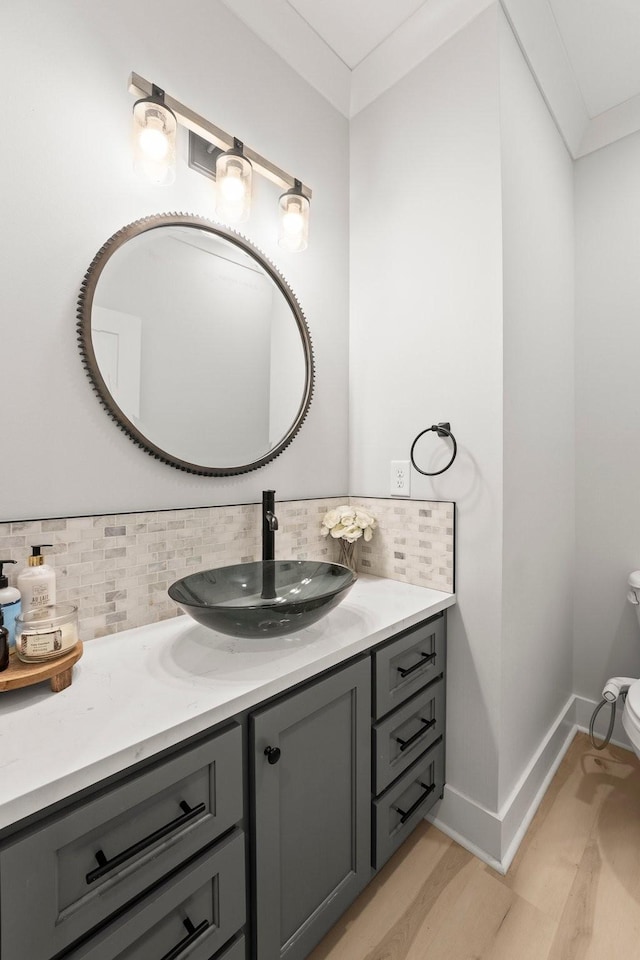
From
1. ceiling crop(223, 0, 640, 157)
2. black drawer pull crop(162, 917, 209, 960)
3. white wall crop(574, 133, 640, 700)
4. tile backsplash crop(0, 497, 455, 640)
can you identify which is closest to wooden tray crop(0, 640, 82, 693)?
tile backsplash crop(0, 497, 455, 640)

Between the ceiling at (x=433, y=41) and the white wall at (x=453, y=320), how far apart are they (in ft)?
0.27

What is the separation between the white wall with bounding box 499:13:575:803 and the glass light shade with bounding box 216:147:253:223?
0.77 m

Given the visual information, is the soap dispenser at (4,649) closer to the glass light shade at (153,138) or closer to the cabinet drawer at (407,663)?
the cabinet drawer at (407,663)

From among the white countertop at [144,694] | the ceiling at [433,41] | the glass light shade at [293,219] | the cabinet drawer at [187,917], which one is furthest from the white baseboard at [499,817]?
the ceiling at [433,41]

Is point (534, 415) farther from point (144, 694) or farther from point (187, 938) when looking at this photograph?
point (187, 938)

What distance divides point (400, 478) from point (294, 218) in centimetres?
93

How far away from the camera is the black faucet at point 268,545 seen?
1.29m

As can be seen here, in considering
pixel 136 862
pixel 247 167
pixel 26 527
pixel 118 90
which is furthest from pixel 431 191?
pixel 136 862

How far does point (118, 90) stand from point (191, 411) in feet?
2.66

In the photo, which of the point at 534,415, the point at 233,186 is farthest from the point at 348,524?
the point at 233,186

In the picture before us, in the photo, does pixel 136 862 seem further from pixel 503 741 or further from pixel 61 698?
pixel 503 741

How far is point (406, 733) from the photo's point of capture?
1.27 m

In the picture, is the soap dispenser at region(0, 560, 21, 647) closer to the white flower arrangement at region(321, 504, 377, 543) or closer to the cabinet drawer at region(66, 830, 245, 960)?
the cabinet drawer at region(66, 830, 245, 960)

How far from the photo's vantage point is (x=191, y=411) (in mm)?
1278
